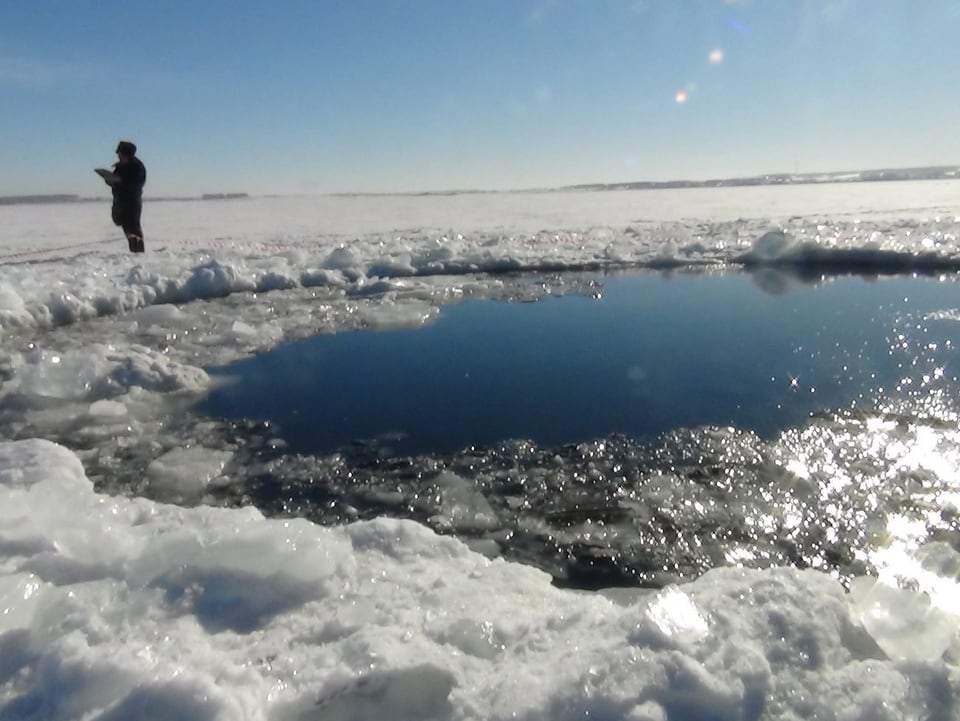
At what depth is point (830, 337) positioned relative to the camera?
5.65 meters

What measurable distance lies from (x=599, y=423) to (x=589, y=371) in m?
1.09

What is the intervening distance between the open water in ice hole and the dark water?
20mm

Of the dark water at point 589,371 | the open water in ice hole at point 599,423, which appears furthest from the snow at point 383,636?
the dark water at point 589,371

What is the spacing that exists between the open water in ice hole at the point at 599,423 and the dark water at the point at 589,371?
2cm

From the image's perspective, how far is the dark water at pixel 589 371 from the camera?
3895mm

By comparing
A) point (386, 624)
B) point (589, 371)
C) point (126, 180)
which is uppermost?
point (126, 180)

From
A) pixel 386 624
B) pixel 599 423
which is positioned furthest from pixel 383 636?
pixel 599 423

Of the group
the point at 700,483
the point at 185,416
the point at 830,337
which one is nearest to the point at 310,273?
the point at 185,416

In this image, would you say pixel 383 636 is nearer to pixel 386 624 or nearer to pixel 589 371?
pixel 386 624

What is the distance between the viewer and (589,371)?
16.2ft

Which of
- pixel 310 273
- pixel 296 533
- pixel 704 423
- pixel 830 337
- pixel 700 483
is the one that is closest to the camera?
pixel 296 533

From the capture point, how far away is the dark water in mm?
3895

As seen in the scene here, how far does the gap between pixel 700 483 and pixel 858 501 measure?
2.04 ft

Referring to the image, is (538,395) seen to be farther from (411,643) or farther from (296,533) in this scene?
(411,643)
